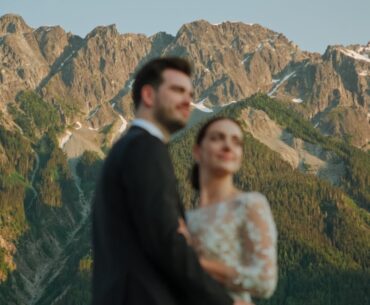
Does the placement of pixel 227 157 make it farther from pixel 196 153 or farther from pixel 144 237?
pixel 144 237

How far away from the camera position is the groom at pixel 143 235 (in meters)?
8.17

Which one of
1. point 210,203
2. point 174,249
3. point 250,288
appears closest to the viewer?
point 174,249

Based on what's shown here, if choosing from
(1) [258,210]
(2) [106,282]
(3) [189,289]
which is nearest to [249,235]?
(1) [258,210]

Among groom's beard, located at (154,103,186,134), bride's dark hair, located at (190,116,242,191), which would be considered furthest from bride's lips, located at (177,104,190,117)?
bride's dark hair, located at (190,116,242,191)

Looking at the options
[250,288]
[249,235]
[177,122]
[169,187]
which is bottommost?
[250,288]

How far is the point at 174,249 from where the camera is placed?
8.12 meters

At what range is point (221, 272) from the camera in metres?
8.81

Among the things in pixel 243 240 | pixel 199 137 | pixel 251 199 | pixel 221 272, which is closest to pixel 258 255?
pixel 243 240

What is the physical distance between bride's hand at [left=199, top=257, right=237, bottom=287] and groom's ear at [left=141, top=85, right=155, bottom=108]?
1865 millimetres

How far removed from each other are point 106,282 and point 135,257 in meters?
0.49

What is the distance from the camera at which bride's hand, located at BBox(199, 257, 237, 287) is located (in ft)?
28.8

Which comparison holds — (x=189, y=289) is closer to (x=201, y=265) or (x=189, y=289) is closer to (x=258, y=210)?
(x=201, y=265)

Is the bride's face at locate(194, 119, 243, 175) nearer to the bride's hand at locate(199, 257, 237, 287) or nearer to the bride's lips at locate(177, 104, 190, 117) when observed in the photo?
the bride's lips at locate(177, 104, 190, 117)

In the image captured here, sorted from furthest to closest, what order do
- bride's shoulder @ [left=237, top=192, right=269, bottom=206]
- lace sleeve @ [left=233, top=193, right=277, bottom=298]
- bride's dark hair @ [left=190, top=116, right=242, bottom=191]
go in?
1. bride's dark hair @ [left=190, top=116, right=242, bottom=191]
2. bride's shoulder @ [left=237, top=192, right=269, bottom=206]
3. lace sleeve @ [left=233, top=193, right=277, bottom=298]
